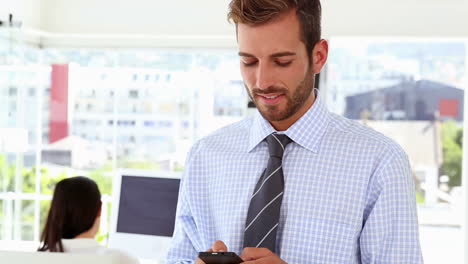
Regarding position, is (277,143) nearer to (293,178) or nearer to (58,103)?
(293,178)

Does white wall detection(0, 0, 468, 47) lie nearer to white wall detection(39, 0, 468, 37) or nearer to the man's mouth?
white wall detection(39, 0, 468, 37)

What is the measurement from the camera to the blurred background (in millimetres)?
6645

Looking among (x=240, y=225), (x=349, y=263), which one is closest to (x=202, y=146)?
(x=240, y=225)

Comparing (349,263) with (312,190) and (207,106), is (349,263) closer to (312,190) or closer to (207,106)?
(312,190)

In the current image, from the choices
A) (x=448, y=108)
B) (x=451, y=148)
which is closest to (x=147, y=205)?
(x=451, y=148)

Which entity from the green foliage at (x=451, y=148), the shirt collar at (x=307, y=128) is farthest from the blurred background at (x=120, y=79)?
the green foliage at (x=451, y=148)

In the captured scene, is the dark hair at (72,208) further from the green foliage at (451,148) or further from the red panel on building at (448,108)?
the red panel on building at (448,108)

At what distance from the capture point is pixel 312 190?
141 centimetres

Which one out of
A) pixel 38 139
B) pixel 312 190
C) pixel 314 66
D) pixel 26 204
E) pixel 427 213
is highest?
pixel 314 66

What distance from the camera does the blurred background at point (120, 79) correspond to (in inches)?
262

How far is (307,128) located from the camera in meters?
1.42

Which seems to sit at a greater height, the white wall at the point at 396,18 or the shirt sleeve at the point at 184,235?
the white wall at the point at 396,18

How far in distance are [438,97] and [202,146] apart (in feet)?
56.4

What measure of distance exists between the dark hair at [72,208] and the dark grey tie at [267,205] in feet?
6.09
